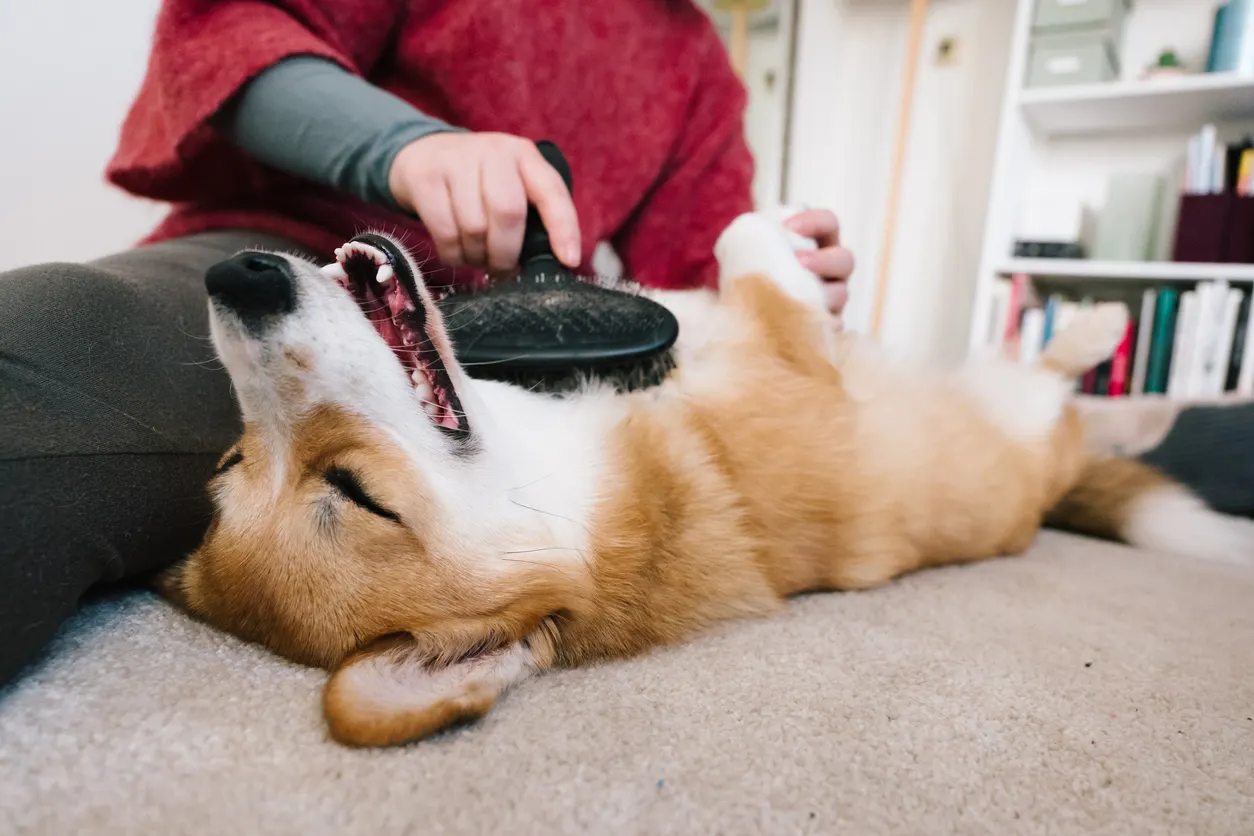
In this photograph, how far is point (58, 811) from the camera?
0.47 meters

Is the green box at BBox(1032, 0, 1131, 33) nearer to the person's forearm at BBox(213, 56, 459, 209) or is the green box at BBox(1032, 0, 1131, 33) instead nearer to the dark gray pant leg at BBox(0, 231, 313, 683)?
the person's forearm at BBox(213, 56, 459, 209)

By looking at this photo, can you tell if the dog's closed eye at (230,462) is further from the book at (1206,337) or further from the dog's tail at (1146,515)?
the book at (1206,337)

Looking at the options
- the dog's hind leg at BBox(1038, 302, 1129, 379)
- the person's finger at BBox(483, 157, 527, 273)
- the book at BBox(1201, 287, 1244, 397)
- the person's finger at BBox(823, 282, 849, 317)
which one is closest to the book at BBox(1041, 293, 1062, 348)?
the book at BBox(1201, 287, 1244, 397)

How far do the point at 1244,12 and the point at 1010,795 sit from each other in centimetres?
263

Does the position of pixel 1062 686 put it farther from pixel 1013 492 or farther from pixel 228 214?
pixel 228 214

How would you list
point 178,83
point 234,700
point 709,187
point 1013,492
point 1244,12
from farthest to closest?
point 1244,12 → point 709,187 → point 1013,492 → point 178,83 → point 234,700

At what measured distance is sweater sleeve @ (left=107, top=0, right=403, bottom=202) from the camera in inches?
41.8

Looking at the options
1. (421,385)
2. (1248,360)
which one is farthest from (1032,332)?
(421,385)

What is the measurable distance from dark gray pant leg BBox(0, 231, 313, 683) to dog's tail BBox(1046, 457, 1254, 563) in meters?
1.61

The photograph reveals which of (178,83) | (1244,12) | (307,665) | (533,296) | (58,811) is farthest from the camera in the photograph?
(1244,12)

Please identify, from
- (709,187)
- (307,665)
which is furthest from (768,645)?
(709,187)

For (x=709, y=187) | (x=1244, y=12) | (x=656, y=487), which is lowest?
(x=656, y=487)

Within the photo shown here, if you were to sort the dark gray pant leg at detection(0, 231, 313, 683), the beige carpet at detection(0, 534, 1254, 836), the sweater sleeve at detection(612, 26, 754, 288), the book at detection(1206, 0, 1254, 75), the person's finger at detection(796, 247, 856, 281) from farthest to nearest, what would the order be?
the book at detection(1206, 0, 1254, 75) → the sweater sleeve at detection(612, 26, 754, 288) → the person's finger at detection(796, 247, 856, 281) → the dark gray pant leg at detection(0, 231, 313, 683) → the beige carpet at detection(0, 534, 1254, 836)

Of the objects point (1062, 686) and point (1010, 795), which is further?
point (1062, 686)
